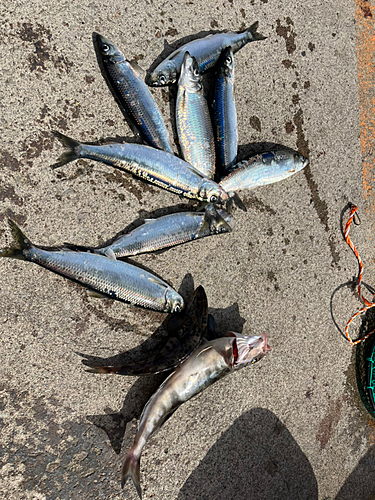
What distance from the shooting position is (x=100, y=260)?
2.69 metres

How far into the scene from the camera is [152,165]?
2775mm

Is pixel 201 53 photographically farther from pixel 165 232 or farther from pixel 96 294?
pixel 96 294

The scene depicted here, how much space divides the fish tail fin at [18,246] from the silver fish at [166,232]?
22.7 inches

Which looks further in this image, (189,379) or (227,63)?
(227,63)

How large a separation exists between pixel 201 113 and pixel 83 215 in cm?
150

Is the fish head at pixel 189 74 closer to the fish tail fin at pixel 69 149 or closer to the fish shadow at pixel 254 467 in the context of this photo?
the fish tail fin at pixel 69 149

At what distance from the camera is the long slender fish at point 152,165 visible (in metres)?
2.69

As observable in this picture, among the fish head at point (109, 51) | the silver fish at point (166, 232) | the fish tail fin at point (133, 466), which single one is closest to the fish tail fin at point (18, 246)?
the silver fish at point (166, 232)

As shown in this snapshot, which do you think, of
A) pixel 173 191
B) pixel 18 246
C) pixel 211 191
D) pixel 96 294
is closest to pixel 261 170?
pixel 211 191

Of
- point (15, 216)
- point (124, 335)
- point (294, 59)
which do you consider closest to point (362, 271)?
point (294, 59)

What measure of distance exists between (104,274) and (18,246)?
2.63 ft

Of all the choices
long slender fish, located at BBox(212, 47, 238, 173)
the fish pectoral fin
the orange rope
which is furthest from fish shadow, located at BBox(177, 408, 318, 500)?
long slender fish, located at BBox(212, 47, 238, 173)

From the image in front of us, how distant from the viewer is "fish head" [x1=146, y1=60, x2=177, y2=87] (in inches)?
114

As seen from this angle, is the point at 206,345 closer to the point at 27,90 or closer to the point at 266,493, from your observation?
the point at 266,493
